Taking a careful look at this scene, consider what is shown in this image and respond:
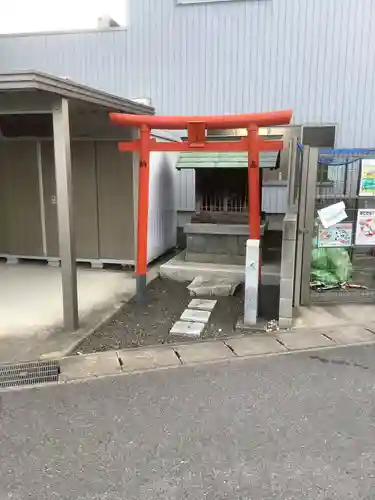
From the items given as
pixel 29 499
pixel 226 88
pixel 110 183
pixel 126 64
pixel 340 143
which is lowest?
pixel 29 499

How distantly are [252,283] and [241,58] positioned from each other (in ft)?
19.7

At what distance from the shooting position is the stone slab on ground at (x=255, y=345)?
4520 millimetres

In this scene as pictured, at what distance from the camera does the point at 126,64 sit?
9.66 metres

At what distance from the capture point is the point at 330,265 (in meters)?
6.50

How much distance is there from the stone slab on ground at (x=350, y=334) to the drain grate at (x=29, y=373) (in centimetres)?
305

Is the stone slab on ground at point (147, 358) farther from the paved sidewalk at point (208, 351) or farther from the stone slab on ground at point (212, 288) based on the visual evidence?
the stone slab on ground at point (212, 288)

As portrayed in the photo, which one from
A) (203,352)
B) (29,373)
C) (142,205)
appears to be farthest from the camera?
(142,205)

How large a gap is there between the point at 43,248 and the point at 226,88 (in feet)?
16.9

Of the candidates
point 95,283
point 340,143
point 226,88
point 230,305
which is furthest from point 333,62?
point 95,283

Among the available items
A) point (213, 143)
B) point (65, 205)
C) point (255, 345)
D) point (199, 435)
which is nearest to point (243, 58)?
point (213, 143)

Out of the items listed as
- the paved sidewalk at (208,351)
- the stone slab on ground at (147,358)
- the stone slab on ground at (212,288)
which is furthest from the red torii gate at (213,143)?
the stone slab on ground at (147,358)

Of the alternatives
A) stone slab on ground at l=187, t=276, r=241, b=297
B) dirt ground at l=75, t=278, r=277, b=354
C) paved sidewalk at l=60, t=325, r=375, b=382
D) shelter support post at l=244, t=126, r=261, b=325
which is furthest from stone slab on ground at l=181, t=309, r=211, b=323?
stone slab on ground at l=187, t=276, r=241, b=297

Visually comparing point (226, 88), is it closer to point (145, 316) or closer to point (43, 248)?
point (43, 248)

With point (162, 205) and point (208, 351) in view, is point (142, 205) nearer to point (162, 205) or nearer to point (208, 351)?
point (208, 351)
